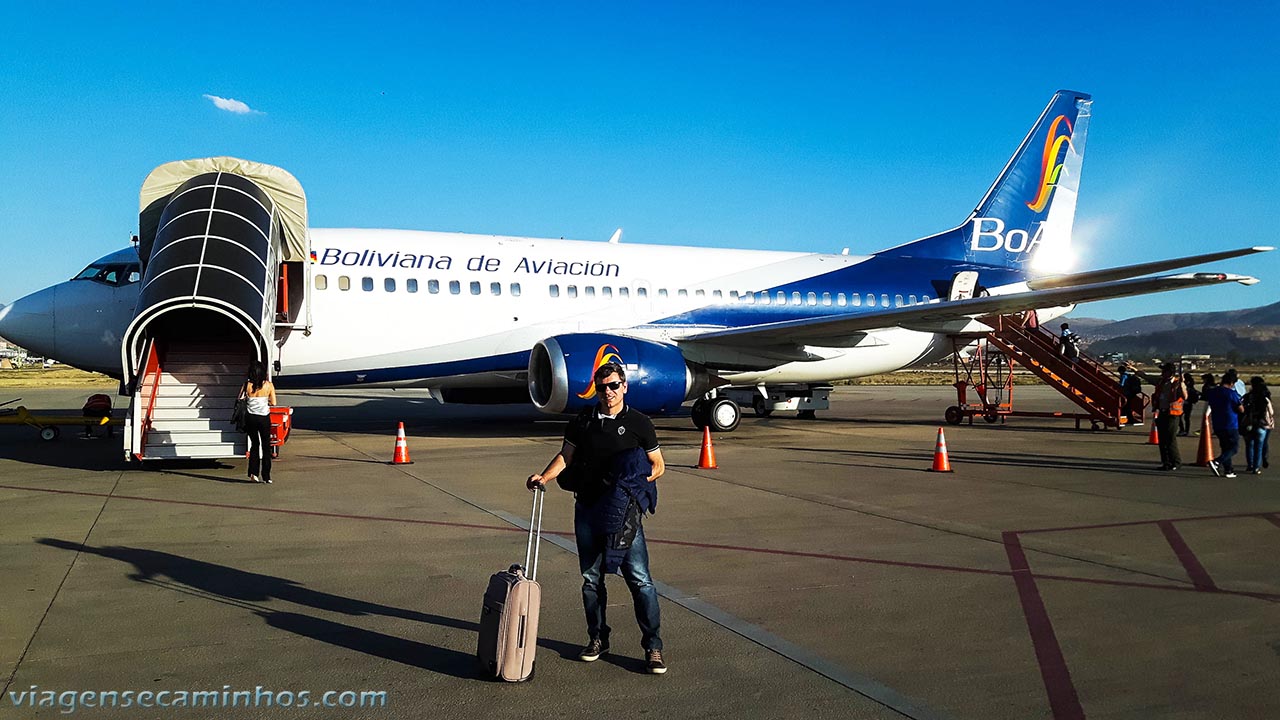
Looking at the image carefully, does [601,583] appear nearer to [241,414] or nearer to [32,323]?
[241,414]

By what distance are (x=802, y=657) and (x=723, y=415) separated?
532 inches

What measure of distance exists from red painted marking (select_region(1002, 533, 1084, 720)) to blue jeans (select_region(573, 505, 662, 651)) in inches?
73.6

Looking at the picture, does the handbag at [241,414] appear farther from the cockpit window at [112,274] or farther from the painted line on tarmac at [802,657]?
the painted line on tarmac at [802,657]

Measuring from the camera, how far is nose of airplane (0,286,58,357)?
1467 cm

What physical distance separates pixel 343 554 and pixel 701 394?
36.3ft

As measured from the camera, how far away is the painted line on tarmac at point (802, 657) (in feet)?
13.6

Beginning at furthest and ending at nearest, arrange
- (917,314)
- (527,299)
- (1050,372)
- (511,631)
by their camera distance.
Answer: (1050,372), (527,299), (917,314), (511,631)

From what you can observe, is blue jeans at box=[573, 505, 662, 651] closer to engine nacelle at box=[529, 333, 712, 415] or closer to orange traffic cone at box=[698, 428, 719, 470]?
orange traffic cone at box=[698, 428, 719, 470]

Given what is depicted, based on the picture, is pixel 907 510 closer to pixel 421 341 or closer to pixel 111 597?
pixel 111 597

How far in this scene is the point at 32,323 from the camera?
48.2 feet

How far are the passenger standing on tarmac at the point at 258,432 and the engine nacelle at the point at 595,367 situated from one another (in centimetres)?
472

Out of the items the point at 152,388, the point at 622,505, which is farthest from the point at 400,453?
the point at 622,505

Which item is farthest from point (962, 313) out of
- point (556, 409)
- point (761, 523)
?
point (761, 523)

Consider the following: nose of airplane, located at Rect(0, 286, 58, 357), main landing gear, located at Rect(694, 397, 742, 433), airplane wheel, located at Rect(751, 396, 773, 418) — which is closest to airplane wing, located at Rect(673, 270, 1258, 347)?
main landing gear, located at Rect(694, 397, 742, 433)
